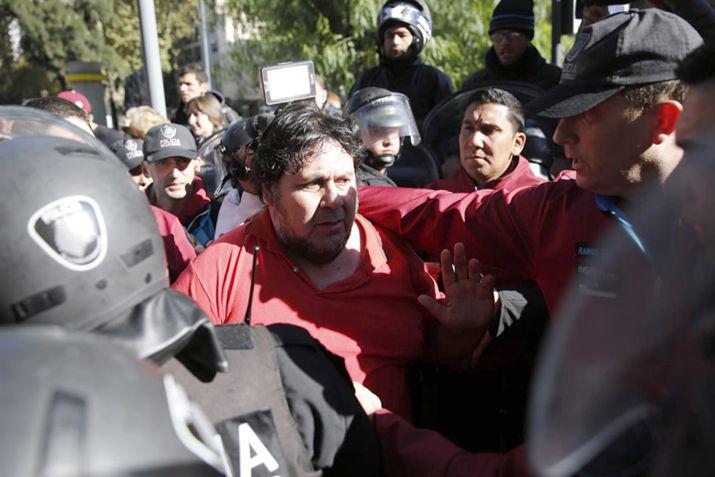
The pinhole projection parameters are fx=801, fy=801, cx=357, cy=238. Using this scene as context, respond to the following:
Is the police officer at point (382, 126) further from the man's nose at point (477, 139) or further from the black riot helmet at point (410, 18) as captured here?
the black riot helmet at point (410, 18)

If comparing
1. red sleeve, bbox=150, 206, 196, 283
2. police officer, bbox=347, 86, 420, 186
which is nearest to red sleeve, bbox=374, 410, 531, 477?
red sleeve, bbox=150, 206, 196, 283

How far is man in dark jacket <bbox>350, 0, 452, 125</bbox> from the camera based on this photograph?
559 cm

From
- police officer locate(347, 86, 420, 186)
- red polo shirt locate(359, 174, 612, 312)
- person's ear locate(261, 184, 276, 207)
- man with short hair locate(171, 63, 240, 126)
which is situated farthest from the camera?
man with short hair locate(171, 63, 240, 126)

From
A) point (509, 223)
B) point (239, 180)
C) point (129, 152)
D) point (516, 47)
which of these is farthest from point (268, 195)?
point (516, 47)

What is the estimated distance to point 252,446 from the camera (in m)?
1.72

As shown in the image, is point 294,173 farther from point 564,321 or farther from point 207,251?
point 564,321

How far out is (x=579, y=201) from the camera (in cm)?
244

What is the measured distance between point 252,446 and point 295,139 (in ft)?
4.67

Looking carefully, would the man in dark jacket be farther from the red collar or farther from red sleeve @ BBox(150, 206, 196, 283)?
the red collar

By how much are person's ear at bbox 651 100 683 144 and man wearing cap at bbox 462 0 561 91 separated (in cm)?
308

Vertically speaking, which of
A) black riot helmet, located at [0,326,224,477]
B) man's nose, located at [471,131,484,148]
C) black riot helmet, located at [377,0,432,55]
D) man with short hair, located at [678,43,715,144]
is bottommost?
man's nose, located at [471,131,484,148]

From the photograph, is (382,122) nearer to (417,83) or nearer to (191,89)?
(417,83)

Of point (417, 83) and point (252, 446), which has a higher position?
point (417, 83)

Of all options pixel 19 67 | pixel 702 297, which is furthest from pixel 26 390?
pixel 19 67
